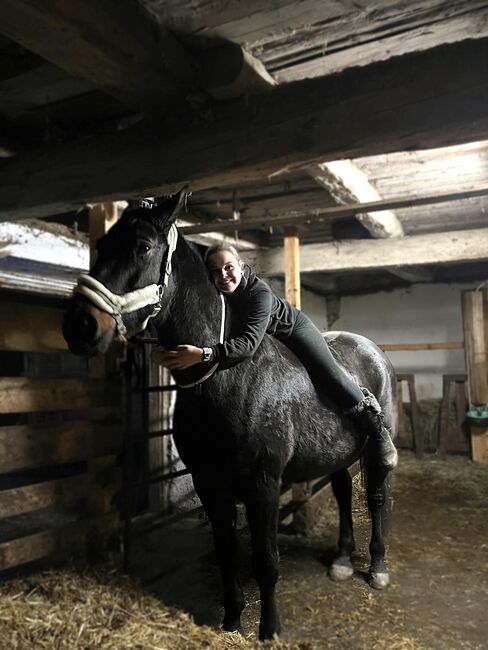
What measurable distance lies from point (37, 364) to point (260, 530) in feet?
22.1

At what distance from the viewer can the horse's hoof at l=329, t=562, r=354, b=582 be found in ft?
10.8

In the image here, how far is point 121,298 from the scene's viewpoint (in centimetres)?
198

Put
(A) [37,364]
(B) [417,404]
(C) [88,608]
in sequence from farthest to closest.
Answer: (A) [37,364] < (B) [417,404] < (C) [88,608]

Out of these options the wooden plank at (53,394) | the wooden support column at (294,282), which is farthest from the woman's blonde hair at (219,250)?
the wooden support column at (294,282)

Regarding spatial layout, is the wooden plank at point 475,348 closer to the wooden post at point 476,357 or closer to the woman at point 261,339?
the wooden post at point 476,357

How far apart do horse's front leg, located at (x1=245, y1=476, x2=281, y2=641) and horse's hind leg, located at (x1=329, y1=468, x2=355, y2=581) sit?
0.99 metres

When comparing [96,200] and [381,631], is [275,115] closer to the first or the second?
[96,200]

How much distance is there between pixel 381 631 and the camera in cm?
264

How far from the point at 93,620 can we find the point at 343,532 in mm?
1819

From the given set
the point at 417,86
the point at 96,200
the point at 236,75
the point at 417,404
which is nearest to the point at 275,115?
the point at 236,75

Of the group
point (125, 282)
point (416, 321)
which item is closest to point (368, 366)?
point (125, 282)

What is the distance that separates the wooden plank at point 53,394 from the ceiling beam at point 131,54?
1.79 meters

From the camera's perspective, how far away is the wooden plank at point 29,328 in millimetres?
3025

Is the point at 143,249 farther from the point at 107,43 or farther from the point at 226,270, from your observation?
the point at 107,43
